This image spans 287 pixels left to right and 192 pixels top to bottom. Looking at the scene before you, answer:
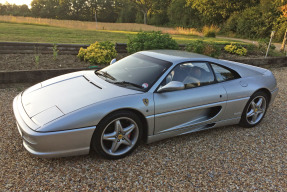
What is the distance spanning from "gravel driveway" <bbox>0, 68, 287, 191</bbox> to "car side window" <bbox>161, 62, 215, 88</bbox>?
0.91 m

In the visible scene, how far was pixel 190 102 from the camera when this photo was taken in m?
3.28

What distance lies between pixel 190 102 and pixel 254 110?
5.15 feet

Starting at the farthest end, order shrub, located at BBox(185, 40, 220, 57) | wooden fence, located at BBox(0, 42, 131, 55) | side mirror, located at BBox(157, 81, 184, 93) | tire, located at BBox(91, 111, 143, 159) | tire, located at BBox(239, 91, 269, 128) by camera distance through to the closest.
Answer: shrub, located at BBox(185, 40, 220, 57) < wooden fence, located at BBox(0, 42, 131, 55) < tire, located at BBox(239, 91, 269, 128) < side mirror, located at BBox(157, 81, 184, 93) < tire, located at BBox(91, 111, 143, 159)

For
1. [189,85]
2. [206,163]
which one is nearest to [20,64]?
[189,85]

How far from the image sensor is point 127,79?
10.8ft

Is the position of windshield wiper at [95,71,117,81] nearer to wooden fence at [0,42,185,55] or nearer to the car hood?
the car hood

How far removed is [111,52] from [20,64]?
2.66 m

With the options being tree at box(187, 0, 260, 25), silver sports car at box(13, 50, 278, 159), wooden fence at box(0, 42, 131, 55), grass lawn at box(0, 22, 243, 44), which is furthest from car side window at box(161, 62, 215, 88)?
tree at box(187, 0, 260, 25)

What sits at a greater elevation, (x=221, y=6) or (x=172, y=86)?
(x=221, y=6)

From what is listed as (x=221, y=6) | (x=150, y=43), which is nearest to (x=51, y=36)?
(x=150, y=43)

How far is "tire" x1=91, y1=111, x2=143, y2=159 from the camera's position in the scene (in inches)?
107

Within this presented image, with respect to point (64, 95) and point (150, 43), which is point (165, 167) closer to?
point (64, 95)

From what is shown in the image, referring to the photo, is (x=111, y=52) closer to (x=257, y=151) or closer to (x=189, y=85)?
(x=189, y=85)

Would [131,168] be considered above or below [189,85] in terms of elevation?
below
